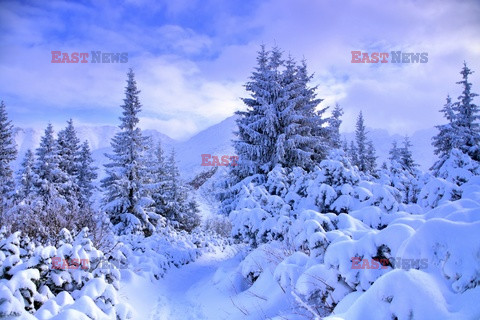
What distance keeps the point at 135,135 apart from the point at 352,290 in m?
17.6

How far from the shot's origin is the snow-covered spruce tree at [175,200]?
2520cm

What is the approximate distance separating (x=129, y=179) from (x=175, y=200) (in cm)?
804

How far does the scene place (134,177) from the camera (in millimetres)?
18453

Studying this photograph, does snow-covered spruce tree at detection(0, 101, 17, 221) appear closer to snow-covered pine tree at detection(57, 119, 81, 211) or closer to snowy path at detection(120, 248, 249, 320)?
snow-covered pine tree at detection(57, 119, 81, 211)

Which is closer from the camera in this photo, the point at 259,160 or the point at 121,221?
the point at 259,160

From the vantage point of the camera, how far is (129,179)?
1856 centimetres

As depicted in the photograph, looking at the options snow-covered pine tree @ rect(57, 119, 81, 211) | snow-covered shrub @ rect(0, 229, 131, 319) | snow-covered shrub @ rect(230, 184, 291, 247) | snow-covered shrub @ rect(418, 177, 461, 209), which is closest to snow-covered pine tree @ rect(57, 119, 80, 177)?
snow-covered pine tree @ rect(57, 119, 81, 211)

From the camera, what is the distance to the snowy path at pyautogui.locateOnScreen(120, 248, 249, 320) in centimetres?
591

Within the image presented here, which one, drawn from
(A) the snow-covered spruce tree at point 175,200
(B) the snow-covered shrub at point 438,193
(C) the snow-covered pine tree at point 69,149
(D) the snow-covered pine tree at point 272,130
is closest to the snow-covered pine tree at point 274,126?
(D) the snow-covered pine tree at point 272,130

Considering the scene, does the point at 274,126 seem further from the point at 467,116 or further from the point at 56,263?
the point at 467,116

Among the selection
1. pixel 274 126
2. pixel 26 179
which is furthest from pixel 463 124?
pixel 26 179

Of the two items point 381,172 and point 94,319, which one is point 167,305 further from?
point 381,172

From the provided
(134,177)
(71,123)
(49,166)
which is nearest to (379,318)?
(134,177)

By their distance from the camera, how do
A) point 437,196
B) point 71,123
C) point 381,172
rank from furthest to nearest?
point 71,123
point 381,172
point 437,196
